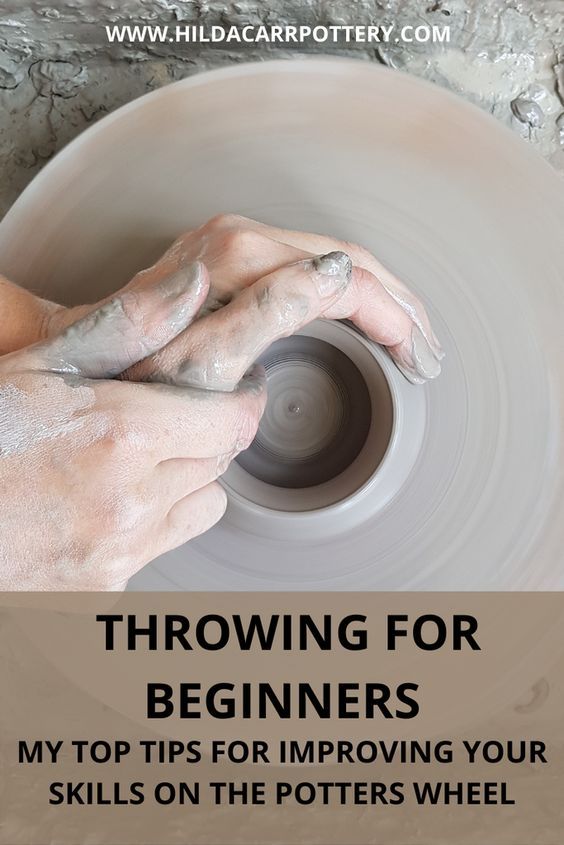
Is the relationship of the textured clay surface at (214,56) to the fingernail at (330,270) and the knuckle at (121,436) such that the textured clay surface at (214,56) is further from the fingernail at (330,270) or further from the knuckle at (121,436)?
the knuckle at (121,436)

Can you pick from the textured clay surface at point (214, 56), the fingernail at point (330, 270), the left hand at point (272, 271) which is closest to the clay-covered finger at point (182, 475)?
the left hand at point (272, 271)

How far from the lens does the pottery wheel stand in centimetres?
116

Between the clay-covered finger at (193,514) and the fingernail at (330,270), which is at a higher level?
the fingernail at (330,270)

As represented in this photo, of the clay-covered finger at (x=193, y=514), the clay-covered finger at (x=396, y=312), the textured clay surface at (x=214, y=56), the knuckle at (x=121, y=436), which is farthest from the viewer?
the textured clay surface at (x=214, y=56)

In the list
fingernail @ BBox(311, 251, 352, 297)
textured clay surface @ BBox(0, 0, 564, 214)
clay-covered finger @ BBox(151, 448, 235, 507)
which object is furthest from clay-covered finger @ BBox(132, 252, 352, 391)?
textured clay surface @ BBox(0, 0, 564, 214)

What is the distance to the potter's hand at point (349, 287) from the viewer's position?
3.28 ft

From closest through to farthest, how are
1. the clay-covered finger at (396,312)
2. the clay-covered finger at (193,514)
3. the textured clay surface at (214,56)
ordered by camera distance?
the clay-covered finger at (193,514), the clay-covered finger at (396,312), the textured clay surface at (214,56)

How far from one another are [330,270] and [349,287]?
10 centimetres

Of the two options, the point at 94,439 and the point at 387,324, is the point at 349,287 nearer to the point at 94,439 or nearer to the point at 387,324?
the point at 387,324

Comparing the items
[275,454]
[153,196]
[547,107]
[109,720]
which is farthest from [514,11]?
[109,720]

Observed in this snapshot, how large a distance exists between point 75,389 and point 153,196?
505 millimetres

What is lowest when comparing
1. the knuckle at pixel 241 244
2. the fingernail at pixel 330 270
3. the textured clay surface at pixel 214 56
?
the fingernail at pixel 330 270

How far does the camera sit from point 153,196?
1.24 metres

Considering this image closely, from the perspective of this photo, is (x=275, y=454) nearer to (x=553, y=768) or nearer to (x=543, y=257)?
(x=543, y=257)
